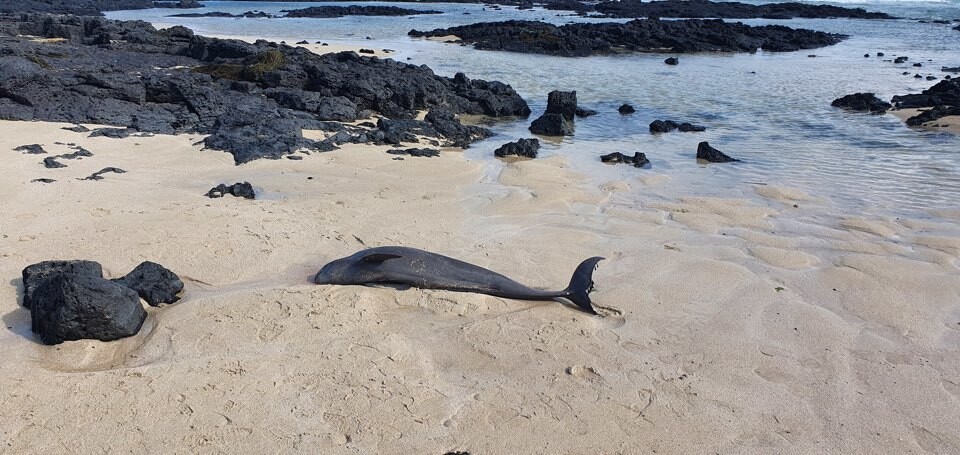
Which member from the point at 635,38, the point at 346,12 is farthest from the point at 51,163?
the point at 346,12

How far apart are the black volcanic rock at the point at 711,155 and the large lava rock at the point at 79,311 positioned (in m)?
8.98

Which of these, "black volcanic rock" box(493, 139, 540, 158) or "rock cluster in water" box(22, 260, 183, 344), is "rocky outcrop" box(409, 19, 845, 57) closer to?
"black volcanic rock" box(493, 139, 540, 158)

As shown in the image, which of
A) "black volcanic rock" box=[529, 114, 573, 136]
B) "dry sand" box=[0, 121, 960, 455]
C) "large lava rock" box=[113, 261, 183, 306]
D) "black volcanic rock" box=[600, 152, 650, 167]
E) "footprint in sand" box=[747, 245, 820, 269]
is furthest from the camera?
"black volcanic rock" box=[529, 114, 573, 136]

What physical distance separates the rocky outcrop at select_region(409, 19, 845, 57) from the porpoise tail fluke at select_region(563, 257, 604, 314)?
25.9 m

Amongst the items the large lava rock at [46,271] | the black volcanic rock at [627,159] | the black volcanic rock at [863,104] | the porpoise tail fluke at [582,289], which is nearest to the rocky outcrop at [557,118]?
the black volcanic rock at [627,159]

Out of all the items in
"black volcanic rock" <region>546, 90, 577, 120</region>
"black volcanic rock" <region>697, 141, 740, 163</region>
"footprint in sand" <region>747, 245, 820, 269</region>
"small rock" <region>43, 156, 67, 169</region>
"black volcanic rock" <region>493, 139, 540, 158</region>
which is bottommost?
"footprint in sand" <region>747, 245, 820, 269</region>

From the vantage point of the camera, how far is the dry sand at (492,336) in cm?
359

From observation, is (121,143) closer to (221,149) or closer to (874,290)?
(221,149)

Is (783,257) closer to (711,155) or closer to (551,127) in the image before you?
(711,155)

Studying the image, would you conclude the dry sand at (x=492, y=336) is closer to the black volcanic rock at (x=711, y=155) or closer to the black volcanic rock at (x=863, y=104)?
the black volcanic rock at (x=711, y=155)

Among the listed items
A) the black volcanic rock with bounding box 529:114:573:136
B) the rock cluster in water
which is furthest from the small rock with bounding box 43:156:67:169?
the black volcanic rock with bounding box 529:114:573:136

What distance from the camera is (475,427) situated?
362 centimetres

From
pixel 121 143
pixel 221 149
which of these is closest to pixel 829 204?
pixel 221 149

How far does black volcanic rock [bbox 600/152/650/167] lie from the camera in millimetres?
10344
